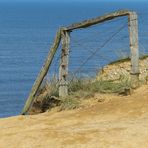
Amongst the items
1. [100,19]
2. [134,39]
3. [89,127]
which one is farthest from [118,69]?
[89,127]

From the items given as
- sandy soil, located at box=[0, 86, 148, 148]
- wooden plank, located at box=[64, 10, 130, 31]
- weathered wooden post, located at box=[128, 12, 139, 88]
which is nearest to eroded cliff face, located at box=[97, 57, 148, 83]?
wooden plank, located at box=[64, 10, 130, 31]

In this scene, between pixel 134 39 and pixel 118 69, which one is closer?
pixel 134 39

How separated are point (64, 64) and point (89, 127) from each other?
4.37 metres

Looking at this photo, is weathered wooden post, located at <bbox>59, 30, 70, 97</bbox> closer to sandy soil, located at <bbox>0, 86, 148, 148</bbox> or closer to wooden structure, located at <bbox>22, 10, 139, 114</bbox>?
wooden structure, located at <bbox>22, 10, 139, 114</bbox>

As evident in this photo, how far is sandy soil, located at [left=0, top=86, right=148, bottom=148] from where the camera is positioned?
11852 mm

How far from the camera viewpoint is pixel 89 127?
1275 centimetres

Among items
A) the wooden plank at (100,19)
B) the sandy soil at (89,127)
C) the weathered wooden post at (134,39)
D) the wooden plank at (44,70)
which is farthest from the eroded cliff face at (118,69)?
the sandy soil at (89,127)

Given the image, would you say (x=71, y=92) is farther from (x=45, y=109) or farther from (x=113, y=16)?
(x=113, y=16)

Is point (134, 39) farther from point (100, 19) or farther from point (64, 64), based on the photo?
point (64, 64)

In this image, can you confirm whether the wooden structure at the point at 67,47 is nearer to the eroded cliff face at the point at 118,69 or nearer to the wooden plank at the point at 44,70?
the wooden plank at the point at 44,70

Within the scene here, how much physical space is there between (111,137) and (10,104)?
29335mm

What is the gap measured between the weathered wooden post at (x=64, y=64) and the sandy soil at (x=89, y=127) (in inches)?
41.4

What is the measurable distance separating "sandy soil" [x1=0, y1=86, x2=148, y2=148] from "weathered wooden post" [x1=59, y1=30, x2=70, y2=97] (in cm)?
105

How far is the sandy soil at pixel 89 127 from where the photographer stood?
467 inches
